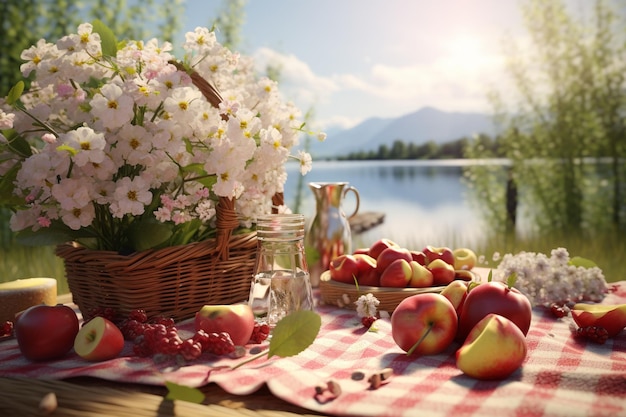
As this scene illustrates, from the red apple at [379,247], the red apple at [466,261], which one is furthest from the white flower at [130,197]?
the red apple at [466,261]

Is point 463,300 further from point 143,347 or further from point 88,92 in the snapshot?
point 88,92

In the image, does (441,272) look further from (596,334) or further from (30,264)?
(30,264)

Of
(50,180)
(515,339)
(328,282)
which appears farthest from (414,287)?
(50,180)

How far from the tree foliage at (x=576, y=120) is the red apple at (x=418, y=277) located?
3.69 m

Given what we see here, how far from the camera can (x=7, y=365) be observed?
1293 millimetres

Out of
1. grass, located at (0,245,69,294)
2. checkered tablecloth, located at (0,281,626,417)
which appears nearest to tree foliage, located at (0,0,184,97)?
grass, located at (0,245,69,294)

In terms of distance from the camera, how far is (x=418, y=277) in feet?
5.63

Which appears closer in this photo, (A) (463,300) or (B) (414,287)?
(A) (463,300)

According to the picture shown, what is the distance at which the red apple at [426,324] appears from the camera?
130cm

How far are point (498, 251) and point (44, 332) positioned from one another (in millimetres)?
2867

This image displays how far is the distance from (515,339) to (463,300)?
298 millimetres

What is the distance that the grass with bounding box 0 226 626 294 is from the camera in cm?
311

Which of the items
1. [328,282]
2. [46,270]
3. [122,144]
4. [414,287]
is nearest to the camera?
[122,144]

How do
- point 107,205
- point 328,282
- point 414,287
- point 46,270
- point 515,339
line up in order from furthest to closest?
point 46,270 → point 328,282 → point 414,287 → point 107,205 → point 515,339
